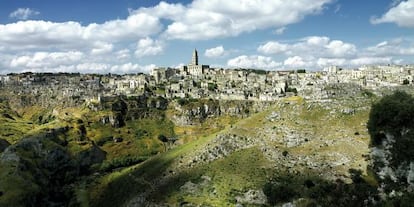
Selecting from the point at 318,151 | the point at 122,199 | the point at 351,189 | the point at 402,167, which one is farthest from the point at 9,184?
the point at 402,167

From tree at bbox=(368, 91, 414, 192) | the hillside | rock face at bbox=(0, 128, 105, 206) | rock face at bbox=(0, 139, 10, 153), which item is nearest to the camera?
tree at bbox=(368, 91, 414, 192)

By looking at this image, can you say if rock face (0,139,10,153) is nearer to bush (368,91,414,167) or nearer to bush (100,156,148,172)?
bush (100,156,148,172)

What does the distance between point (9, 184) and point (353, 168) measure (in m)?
79.0

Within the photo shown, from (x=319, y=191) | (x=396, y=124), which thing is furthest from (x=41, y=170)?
(x=396, y=124)

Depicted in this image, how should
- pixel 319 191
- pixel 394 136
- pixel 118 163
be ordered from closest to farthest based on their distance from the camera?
1. pixel 394 136
2. pixel 319 191
3. pixel 118 163

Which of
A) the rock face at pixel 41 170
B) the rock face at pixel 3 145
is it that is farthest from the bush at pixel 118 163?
the rock face at pixel 3 145

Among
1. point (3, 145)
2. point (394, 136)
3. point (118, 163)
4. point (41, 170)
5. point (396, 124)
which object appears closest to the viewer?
point (396, 124)

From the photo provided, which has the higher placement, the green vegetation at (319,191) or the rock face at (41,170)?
the green vegetation at (319,191)

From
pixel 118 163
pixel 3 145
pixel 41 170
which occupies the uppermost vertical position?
pixel 3 145

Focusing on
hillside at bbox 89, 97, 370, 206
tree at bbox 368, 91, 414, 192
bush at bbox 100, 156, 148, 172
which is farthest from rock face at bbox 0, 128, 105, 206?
tree at bbox 368, 91, 414, 192

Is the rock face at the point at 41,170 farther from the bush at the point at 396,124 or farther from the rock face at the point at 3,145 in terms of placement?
the bush at the point at 396,124

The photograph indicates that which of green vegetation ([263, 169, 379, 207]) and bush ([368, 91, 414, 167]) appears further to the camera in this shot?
bush ([368, 91, 414, 167])

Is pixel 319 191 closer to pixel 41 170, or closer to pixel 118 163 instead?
pixel 41 170

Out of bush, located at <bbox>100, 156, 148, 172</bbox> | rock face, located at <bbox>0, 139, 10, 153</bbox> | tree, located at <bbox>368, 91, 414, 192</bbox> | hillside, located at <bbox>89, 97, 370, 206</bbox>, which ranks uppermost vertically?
tree, located at <bbox>368, 91, 414, 192</bbox>
